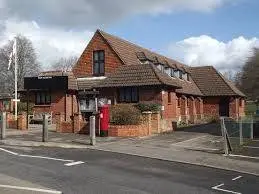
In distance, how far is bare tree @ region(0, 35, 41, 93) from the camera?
7019 cm

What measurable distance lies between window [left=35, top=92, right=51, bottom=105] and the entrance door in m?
19.9

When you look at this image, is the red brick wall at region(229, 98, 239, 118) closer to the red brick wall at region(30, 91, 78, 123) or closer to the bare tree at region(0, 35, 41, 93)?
the red brick wall at region(30, 91, 78, 123)

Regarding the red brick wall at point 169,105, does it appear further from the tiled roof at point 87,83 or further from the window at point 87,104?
the tiled roof at point 87,83

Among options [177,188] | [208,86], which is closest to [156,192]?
[177,188]

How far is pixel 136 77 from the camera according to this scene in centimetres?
3259

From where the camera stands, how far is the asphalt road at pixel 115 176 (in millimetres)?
10406

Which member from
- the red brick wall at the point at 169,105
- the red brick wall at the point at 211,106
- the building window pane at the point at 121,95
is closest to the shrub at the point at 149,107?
the red brick wall at the point at 169,105

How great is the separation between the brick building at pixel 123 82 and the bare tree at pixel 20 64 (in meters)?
32.7

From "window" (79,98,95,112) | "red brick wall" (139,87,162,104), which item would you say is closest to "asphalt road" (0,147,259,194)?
"window" (79,98,95,112)

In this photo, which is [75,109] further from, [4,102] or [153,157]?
[153,157]

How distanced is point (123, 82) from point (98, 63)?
15.8 feet

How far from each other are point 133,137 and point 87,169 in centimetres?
1008

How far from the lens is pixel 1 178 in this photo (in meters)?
11.3

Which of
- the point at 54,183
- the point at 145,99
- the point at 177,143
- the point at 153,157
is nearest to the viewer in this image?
the point at 54,183
